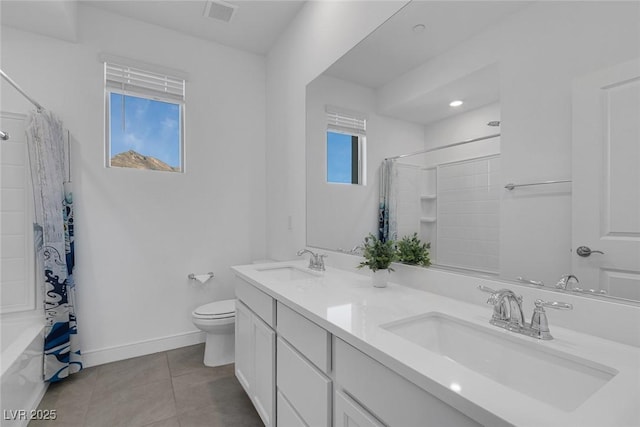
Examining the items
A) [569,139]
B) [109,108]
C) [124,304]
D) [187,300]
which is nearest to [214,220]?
[187,300]

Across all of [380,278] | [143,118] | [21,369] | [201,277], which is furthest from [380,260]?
[143,118]

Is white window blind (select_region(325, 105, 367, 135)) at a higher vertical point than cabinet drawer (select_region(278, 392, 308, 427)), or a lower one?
higher

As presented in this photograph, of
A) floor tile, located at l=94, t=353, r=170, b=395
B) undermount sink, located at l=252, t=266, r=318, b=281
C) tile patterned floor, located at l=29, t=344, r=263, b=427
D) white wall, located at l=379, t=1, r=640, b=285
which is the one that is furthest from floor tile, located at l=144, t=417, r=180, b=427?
white wall, located at l=379, t=1, r=640, b=285

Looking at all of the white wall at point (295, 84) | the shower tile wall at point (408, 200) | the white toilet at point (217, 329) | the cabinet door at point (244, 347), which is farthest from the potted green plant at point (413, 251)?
the white toilet at point (217, 329)

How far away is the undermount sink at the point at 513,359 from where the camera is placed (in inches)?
27.8

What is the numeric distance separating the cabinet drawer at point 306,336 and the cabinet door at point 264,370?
15cm

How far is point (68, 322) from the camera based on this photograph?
217cm

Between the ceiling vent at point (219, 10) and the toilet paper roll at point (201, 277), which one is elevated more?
the ceiling vent at point (219, 10)

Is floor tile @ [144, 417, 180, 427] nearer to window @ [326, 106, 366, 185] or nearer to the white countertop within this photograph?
the white countertop

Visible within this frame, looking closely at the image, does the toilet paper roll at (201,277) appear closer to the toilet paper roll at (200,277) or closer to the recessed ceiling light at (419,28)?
the toilet paper roll at (200,277)

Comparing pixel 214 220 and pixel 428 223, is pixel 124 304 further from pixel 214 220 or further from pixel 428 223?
pixel 428 223

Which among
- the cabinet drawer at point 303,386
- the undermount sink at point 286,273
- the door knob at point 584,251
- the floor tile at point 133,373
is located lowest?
the floor tile at point 133,373

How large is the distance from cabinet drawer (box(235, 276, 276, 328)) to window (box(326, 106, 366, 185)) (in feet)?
2.71

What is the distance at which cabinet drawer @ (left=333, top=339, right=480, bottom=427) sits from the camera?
640 mm
